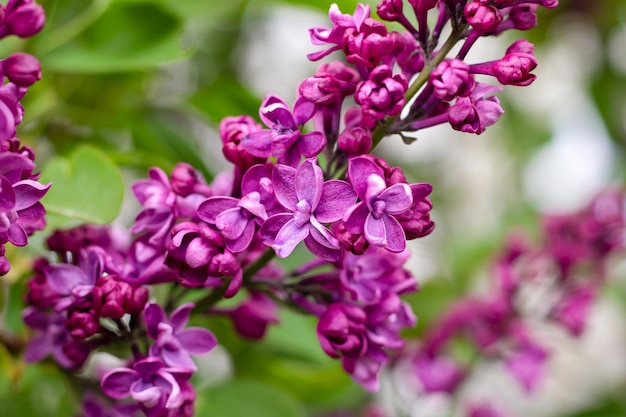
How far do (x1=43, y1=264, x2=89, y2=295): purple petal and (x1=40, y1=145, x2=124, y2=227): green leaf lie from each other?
0.05 meters

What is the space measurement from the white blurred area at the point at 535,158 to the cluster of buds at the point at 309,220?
1027mm

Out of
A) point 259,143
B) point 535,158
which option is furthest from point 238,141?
point 535,158

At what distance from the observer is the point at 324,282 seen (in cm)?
58

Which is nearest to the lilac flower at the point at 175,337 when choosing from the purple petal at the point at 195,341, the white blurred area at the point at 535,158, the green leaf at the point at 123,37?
the purple petal at the point at 195,341

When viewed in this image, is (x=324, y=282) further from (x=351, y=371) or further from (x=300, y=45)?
(x=300, y=45)

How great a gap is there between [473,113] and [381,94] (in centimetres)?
6

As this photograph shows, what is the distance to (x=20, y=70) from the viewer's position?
48 cm

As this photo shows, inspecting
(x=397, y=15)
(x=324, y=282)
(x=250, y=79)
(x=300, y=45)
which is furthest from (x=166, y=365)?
(x=300, y=45)

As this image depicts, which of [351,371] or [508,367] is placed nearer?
[351,371]

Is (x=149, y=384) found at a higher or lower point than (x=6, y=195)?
lower

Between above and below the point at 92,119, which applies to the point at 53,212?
above

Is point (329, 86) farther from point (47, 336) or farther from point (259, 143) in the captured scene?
point (47, 336)

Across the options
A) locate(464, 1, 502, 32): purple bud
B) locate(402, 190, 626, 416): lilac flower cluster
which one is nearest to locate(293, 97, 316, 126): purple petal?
locate(464, 1, 502, 32): purple bud

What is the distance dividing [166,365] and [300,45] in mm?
1600
